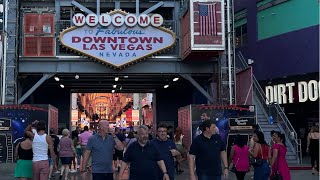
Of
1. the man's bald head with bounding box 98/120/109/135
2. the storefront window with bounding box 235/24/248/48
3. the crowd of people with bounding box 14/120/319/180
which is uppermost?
the storefront window with bounding box 235/24/248/48

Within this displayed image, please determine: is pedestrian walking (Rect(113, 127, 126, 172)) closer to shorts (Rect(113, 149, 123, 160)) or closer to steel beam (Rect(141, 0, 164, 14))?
shorts (Rect(113, 149, 123, 160))

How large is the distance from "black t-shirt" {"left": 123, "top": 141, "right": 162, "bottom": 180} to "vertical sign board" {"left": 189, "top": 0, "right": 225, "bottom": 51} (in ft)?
52.0

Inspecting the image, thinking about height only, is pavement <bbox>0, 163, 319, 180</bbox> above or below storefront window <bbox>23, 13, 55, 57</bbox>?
below

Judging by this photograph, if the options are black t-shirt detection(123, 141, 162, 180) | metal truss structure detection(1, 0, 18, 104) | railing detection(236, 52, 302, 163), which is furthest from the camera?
metal truss structure detection(1, 0, 18, 104)

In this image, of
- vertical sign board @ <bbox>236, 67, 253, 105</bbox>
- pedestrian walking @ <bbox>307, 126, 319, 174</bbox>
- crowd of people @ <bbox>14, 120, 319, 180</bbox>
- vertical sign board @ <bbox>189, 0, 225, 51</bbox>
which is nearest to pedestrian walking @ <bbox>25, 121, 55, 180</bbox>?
crowd of people @ <bbox>14, 120, 319, 180</bbox>

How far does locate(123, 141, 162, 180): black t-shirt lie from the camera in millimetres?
7219

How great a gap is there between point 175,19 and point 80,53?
5.62 m

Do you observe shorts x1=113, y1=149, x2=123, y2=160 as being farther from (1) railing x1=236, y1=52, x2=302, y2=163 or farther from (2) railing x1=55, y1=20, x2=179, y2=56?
(2) railing x1=55, y1=20, x2=179, y2=56

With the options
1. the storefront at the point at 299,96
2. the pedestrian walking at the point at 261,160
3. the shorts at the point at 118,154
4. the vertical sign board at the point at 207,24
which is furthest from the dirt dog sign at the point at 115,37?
the pedestrian walking at the point at 261,160

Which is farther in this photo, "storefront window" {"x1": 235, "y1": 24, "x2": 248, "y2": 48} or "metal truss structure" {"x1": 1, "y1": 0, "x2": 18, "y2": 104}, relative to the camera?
"storefront window" {"x1": 235, "y1": 24, "x2": 248, "y2": 48}

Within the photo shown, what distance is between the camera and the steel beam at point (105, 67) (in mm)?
24812

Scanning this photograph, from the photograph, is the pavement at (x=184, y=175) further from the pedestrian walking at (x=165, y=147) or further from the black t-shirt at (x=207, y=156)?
the black t-shirt at (x=207, y=156)

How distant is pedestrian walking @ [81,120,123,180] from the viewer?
8102 millimetres

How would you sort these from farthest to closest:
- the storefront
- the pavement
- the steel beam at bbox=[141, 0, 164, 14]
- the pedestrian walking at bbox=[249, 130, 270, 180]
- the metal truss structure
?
the steel beam at bbox=[141, 0, 164, 14]
the storefront
the metal truss structure
the pavement
the pedestrian walking at bbox=[249, 130, 270, 180]
